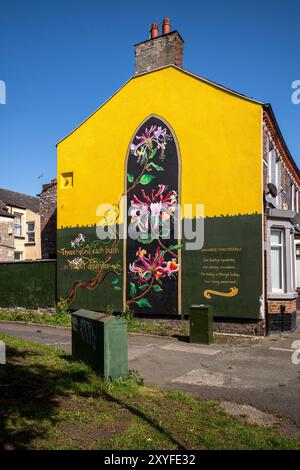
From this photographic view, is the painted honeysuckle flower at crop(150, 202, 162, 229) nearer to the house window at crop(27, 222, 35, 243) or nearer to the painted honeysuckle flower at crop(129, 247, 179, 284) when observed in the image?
the painted honeysuckle flower at crop(129, 247, 179, 284)

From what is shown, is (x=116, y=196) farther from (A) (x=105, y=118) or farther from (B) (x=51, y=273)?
(B) (x=51, y=273)

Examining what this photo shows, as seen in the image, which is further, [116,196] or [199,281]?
[116,196]

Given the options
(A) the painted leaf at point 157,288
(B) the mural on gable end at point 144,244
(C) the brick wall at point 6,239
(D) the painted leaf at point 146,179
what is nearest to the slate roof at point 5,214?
(C) the brick wall at point 6,239

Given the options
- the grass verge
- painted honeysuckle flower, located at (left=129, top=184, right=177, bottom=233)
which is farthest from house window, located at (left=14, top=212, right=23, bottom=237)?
the grass verge

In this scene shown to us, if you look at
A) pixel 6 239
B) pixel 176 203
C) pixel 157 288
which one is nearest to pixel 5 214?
pixel 6 239

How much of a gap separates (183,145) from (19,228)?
23280 millimetres

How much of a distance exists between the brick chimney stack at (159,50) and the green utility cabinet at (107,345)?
1184cm

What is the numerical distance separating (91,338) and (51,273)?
11178 millimetres

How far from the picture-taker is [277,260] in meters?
15.4

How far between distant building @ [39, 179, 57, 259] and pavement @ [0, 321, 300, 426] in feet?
24.0

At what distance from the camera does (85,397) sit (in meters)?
7.06

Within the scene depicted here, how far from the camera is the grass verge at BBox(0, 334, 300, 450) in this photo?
534cm
